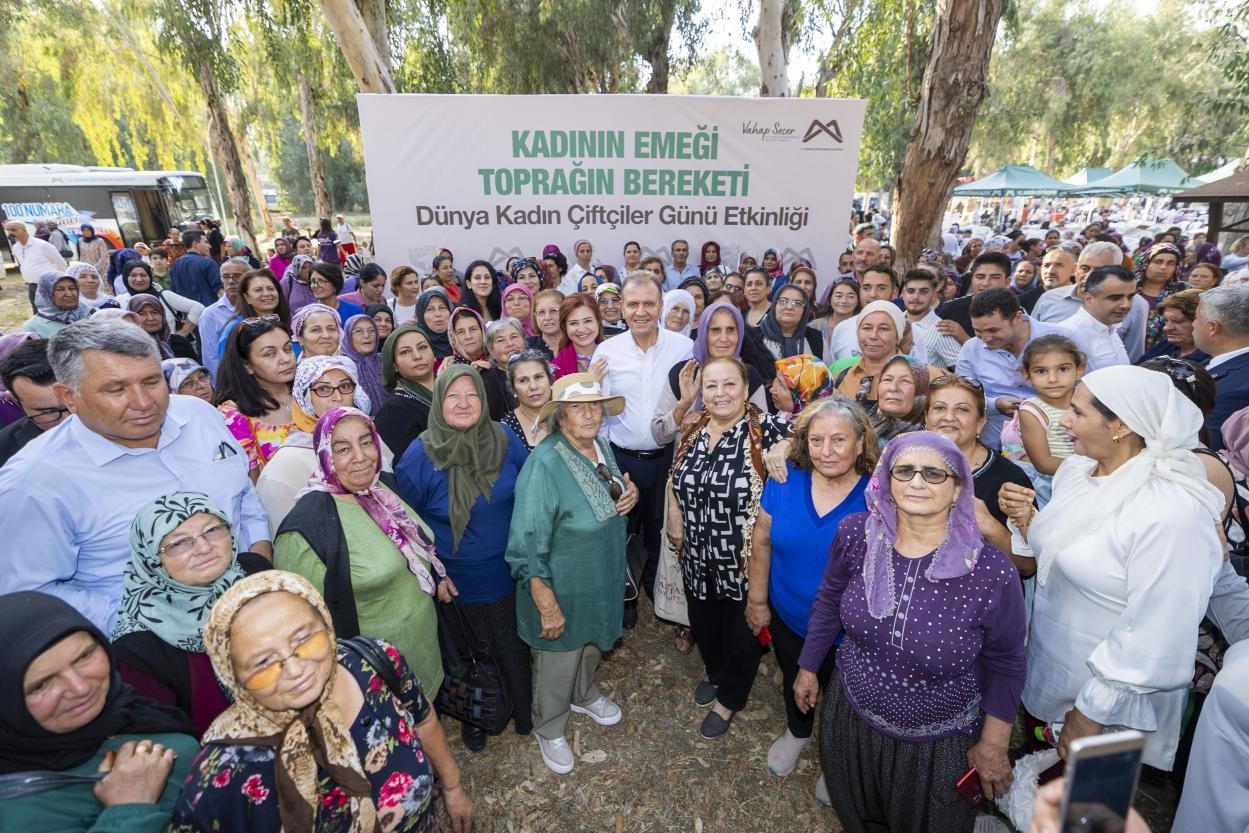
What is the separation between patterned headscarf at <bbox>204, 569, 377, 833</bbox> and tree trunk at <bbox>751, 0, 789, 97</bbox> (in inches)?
428

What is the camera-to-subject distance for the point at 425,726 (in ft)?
6.30

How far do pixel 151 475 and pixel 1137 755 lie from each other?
119 inches

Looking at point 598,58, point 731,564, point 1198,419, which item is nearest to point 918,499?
point 1198,419

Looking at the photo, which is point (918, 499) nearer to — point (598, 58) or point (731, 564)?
point (731, 564)

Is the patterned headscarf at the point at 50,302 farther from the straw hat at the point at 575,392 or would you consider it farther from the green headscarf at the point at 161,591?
the straw hat at the point at 575,392

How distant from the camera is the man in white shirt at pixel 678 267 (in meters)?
7.95

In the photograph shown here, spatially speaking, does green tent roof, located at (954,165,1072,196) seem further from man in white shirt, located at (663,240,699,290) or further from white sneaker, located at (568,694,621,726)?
white sneaker, located at (568,694,621,726)

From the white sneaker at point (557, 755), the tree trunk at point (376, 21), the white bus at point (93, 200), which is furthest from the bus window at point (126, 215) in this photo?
the white sneaker at point (557, 755)

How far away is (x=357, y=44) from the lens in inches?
341

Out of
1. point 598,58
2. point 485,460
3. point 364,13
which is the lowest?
point 485,460

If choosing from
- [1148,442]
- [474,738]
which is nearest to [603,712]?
[474,738]

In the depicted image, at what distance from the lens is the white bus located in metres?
18.0

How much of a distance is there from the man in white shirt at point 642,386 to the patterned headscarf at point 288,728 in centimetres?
246

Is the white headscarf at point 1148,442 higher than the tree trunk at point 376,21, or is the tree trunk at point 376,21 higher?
the tree trunk at point 376,21
